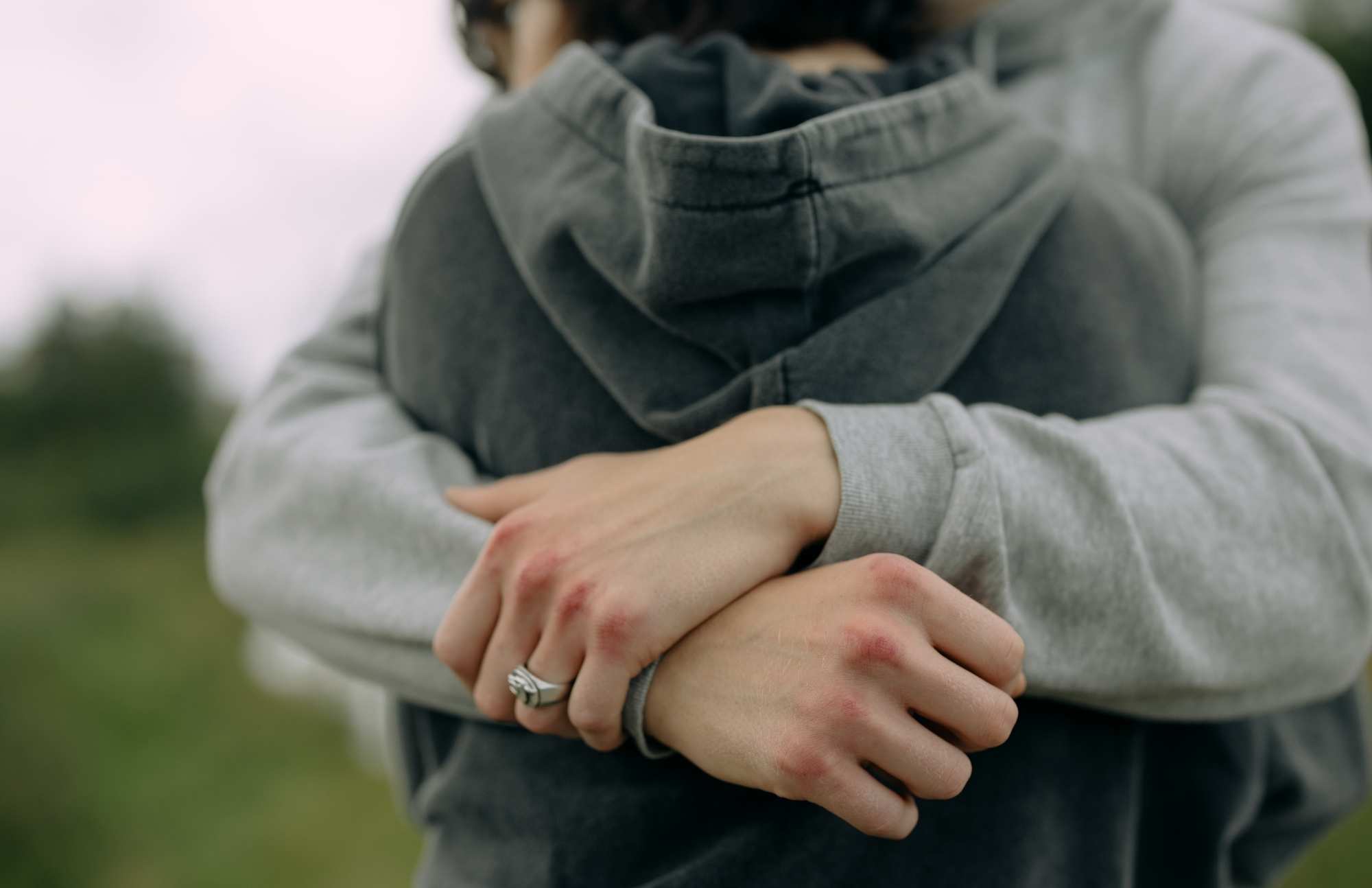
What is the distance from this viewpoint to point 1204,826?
2.94 feet

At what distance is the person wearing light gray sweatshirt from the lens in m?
0.71

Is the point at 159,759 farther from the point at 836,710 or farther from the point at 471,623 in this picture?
the point at 836,710

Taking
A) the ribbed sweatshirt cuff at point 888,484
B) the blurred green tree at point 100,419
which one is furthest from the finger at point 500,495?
the blurred green tree at point 100,419

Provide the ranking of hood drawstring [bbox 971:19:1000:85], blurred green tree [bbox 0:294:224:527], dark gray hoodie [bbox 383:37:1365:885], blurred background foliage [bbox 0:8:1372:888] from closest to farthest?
dark gray hoodie [bbox 383:37:1365:885], hood drawstring [bbox 971:19:1000:85], blurred background foliage [bbox 0:8:1372:888], blurred green tree [bbox 0:294:224:527]

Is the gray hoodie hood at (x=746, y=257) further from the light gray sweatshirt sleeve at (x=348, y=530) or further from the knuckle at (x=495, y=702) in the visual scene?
the knuckle at (x=495, y=702)

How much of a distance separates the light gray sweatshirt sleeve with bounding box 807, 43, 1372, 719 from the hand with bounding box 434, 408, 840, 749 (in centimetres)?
4

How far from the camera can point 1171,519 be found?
0.74 meters

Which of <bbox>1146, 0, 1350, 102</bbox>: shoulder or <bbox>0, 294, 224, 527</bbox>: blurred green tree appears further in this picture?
<bbox>0, 294, 224, 527</bbox>: blurred green tree

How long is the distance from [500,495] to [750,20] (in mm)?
512

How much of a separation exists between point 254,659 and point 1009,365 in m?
6.33

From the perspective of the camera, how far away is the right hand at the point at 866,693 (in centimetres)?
62

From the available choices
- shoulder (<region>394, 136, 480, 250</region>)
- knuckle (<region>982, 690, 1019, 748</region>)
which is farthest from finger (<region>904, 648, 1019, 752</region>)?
shoulder (<region>394, 136, 480, 250</region>)

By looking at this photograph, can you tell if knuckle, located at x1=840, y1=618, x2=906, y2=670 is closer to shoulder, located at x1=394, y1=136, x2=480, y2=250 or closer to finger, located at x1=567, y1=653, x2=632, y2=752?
finger, located at x1=567, y1=653, x2=632, y2=752

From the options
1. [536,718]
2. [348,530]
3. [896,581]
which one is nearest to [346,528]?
[348,530]
